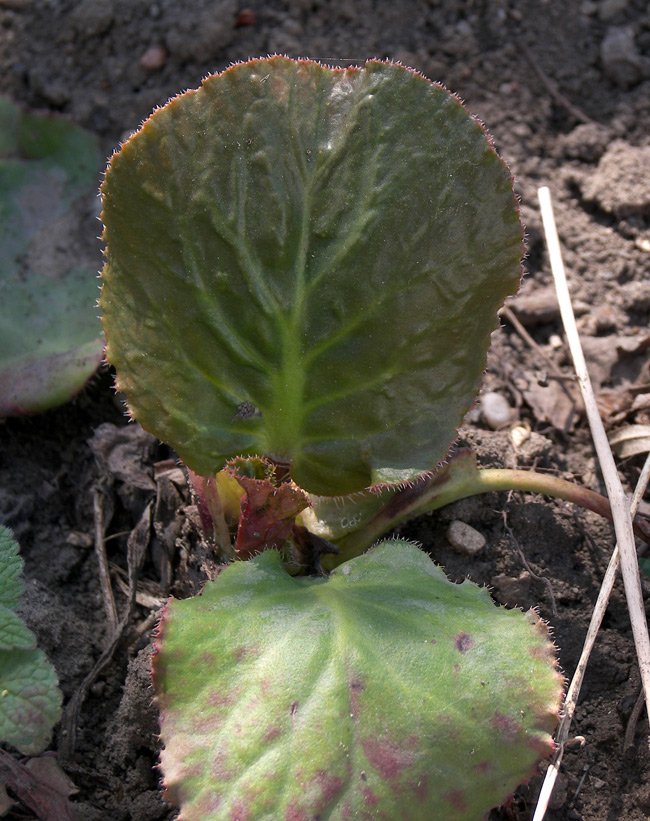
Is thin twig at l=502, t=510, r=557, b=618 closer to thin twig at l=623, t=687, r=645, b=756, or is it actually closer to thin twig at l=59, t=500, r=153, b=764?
thin twig at l=623, t=687, r=645, b=756

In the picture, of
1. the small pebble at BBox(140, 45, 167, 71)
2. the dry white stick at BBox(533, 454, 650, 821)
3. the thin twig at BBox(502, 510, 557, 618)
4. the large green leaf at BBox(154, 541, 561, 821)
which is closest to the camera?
the large green leaf at BBox(154, 541, 561, 821)

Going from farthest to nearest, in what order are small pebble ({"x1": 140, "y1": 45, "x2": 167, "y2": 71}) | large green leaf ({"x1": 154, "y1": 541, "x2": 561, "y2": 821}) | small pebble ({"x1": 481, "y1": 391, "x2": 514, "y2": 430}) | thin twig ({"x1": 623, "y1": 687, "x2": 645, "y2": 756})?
small pebble ({"x1": 140, "y1": 45, "x2": 167, "y2": 71}) → small pebble ({"x1": 481, "y1": 391, "x2": 514, "y2": 430}) → thin twig ({"x1": 623, "y1": 687, "x2": 645, "y2": 756}) → large green leaf ({"x1": 154, "y1": 541, "x2": 561, "y2": 821})

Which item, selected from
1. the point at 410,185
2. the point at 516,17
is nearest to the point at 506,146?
the point at 516,17

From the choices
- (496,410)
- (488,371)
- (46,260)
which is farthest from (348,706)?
(46,260)

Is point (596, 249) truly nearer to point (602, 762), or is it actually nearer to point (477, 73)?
point (477, 73)

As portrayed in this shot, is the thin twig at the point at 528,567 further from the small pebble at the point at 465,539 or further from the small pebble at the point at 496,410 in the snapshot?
the small pebble at the point at 496,410

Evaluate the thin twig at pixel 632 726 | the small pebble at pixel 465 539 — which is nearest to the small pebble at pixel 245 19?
the small pebble at pixel 465 539

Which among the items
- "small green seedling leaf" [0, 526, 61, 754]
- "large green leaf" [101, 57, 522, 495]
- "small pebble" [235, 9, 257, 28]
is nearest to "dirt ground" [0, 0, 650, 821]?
"small pebble" [235, 9, 257, 28]

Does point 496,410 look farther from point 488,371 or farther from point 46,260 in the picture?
point 46,260

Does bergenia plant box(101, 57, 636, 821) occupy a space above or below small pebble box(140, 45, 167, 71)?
below

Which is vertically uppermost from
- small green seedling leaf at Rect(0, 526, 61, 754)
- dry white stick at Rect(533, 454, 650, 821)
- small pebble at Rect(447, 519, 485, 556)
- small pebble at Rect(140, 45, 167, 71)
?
small pebble at Rect(140, 45, 167, 71)
